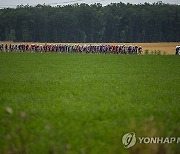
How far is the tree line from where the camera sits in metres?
108

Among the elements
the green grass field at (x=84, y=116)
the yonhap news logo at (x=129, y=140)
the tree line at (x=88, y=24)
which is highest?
the tree line at (x=88, y=24)

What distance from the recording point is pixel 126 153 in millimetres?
6238

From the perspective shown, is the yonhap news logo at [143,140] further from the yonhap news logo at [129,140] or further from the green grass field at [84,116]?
the green grass field at [84,116]

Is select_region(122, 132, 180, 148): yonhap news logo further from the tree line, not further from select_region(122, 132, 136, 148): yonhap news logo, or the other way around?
the tree line

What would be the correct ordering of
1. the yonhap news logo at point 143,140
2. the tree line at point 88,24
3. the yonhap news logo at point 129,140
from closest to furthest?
the yonhap news logo at point 143,140
the yonhap news logo at point 129,140
the tree line at point 88,24

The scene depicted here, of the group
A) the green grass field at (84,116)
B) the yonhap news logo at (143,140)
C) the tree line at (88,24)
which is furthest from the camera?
the tree line at (88,24)

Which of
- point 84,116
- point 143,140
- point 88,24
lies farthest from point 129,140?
point 88,24

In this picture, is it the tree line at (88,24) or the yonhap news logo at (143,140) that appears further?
the tree line at (88,24)

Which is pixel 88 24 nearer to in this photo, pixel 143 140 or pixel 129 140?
pixel 129 140

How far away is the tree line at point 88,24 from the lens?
108125 millimetres

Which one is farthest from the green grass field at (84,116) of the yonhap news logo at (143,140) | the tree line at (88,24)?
the tree line at (88,24)

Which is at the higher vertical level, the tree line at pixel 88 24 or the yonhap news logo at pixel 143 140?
the tree line at pixel 88 24

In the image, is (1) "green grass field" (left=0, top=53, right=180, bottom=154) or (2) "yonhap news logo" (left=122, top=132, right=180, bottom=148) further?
(1) "green grass field" (left=0, top=53, right=180, bottom=154)

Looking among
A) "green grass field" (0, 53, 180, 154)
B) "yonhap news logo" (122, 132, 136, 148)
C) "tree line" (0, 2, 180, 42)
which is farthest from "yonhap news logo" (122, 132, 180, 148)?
"tree line" (0, 2, 180, 42)
